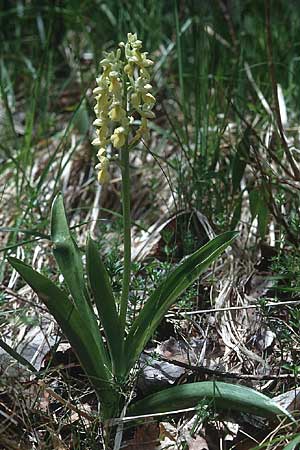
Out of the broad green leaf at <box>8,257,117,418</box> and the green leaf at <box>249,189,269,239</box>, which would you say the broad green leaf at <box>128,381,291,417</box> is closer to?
the broad green leaf at <box>8,257,117,418</box>

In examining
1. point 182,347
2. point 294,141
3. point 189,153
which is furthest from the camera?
point 294,141

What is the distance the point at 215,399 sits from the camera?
1832 mm

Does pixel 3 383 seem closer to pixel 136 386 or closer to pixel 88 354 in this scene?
pixel 88 354

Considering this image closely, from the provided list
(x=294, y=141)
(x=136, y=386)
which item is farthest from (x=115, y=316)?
(x=294, y=141)

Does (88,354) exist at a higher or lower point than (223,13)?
lower

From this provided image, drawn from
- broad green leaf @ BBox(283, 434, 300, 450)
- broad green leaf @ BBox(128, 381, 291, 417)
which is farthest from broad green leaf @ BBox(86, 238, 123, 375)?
broad green leaf @ BBox(283, 434, 300, 450)

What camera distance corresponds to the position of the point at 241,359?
7.18 feet

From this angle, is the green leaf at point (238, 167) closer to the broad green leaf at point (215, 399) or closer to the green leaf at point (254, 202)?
the green leaf at point (254, 202)

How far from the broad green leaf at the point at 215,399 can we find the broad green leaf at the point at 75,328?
12 centimetres

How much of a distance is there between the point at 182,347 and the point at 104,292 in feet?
1.37

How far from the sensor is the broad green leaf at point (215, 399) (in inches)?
70.8

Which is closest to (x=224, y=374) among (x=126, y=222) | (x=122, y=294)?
(x=122, y=294)

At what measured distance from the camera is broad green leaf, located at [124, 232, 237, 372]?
6.37ft

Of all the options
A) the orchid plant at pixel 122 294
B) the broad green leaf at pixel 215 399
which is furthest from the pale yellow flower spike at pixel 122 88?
the broad green leaf at pixel 215 399
